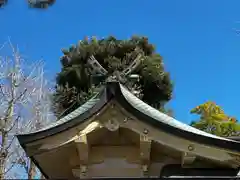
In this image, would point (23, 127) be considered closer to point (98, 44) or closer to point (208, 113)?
point (98, 44)

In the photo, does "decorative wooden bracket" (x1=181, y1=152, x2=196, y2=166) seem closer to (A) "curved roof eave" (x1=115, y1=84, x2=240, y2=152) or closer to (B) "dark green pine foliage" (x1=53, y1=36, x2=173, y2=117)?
(A) "curved roof eave" (x1=115, y1=84, x2=240, y2=152)

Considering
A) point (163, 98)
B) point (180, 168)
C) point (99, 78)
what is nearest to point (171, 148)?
point (180, 168)

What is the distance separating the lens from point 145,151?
17.1 feet

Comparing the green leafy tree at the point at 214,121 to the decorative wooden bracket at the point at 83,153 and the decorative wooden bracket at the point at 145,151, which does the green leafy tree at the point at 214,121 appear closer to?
the decorative wooden bracket at the point at 145,151

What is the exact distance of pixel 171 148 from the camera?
5.10m

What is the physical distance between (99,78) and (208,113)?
657 inches

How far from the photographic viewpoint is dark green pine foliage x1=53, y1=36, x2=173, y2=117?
20562 mm

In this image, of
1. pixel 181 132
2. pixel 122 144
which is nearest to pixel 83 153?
pixel 122 144

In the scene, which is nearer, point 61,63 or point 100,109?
point 100,109

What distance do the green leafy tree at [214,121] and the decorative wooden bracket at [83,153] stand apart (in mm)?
13181

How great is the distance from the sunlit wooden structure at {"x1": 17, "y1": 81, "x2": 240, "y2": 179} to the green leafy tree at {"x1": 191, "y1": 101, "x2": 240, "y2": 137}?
504 inches

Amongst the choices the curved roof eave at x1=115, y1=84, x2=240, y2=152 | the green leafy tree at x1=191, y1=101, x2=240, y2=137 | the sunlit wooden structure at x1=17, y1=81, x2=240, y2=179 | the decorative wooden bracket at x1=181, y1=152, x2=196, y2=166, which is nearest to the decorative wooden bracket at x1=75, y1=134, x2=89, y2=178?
the sunlit wooden structure at x1=17, y1=81, x2=240, y2=179

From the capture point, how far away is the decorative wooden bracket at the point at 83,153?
16.7 feet

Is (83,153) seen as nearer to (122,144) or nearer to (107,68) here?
(122,144)
